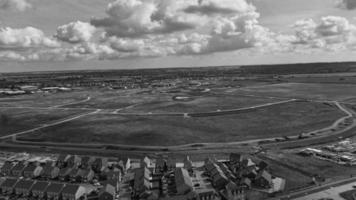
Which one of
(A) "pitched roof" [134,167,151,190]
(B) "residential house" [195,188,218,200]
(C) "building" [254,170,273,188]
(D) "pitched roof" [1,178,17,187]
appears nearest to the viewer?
(B) "residential house" [195,188,218,200]

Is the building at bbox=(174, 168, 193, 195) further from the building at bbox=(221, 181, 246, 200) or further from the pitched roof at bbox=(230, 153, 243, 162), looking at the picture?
the pitched roof at bbox=(230, 153, 243, 162)

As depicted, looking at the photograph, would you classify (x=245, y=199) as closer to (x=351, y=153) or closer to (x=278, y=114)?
(x=351, y=153)

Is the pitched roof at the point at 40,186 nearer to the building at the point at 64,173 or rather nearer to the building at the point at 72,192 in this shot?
the building at the point at 72,192

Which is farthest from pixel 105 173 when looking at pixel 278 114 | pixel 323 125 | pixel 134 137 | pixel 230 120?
pixel 278 114

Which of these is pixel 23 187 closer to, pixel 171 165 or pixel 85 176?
pixel 85 176

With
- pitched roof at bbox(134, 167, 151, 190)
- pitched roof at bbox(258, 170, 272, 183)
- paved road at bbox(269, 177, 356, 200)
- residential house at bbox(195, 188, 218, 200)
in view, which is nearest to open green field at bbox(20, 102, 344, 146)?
pitched roof at bbox(134, 167, 151, 190)
